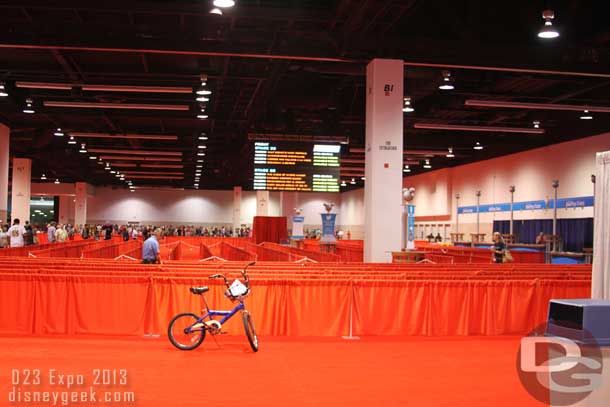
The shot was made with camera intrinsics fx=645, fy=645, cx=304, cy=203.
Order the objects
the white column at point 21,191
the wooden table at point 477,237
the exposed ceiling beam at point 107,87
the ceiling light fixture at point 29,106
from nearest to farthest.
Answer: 1. the exposed ceiling beam at point 107,87
2. the ceiling light fixture at point 29,106
3. the wooden table at point 477,237
4. the white column at point 21,191

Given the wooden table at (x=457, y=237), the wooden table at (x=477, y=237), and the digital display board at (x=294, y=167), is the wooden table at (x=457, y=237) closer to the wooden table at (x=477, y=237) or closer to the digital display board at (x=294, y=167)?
the wooden table at (x=477, y=237)

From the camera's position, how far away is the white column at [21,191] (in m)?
33.9

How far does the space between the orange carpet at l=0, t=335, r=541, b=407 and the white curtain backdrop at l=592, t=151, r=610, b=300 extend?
4.50 ft

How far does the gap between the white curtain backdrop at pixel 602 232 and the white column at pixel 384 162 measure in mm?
8799

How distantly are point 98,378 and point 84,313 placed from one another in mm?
3515

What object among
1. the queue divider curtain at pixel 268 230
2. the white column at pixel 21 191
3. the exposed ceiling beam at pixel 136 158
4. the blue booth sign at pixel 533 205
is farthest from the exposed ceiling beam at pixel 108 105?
the exposed ceiling beam at pixel 136 158

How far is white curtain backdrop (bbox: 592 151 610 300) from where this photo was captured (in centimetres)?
645

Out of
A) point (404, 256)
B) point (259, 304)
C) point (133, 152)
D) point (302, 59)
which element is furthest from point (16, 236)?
point (259, 304)

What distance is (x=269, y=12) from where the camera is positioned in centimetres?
1380

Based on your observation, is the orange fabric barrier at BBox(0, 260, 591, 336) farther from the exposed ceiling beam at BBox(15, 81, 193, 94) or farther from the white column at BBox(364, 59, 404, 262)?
the exposed ceiling beam at BBox(15, 81, 193, 94)

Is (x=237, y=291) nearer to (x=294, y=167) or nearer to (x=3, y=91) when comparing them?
(x=294, y=167)

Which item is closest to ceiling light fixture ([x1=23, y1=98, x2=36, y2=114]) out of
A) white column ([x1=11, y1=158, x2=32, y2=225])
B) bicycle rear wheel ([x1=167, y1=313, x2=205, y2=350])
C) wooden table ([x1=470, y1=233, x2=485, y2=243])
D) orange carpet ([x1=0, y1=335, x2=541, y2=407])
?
white column ([x1=11, y1=158, x2=32, y2=225])

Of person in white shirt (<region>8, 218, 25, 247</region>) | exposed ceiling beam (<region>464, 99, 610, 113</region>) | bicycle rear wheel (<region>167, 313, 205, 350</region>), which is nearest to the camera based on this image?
bicycle rear wheel (<region>167, 313, 205, 350</region>)

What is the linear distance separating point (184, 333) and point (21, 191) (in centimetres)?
2909
